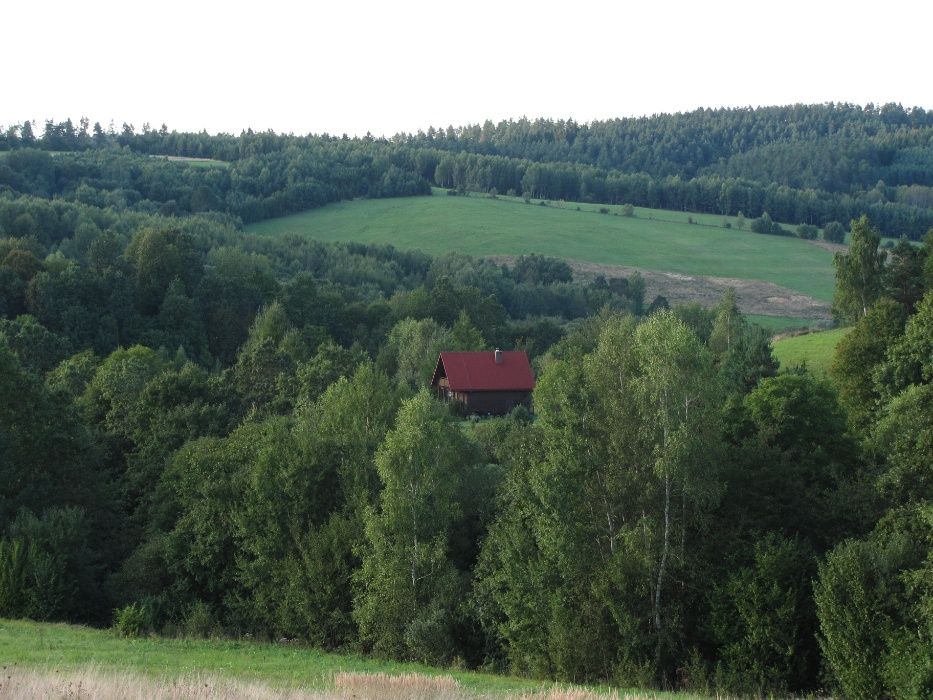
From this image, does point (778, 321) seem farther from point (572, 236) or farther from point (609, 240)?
point (572, 236)

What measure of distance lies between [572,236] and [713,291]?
95.7ft

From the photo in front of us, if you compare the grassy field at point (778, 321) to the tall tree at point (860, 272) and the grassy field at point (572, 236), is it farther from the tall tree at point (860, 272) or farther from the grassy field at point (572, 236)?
the tall tree at point (860, 272)

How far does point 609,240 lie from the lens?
149625 mm

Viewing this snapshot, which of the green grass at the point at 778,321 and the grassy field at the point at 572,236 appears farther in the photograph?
the grassy field at the point at 572,236

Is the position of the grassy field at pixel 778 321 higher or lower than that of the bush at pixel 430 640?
lower

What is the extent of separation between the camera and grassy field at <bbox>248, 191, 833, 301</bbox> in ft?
450

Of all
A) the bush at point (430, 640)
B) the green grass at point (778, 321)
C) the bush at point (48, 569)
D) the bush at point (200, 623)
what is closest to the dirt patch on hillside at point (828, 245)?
the green grass at point (778, 321)

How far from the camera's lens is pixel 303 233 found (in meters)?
149

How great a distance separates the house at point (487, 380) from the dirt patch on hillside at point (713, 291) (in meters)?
43.5

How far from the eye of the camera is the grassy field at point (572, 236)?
137250 millimetres

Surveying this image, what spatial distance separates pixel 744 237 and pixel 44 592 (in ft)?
421

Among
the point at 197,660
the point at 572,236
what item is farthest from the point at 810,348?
the point at 572,236

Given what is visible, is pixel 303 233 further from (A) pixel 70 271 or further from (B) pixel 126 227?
(A) pixel 70 271

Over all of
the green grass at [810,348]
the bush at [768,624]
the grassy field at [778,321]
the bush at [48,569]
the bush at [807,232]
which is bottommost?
the grassy field at [778,321]
